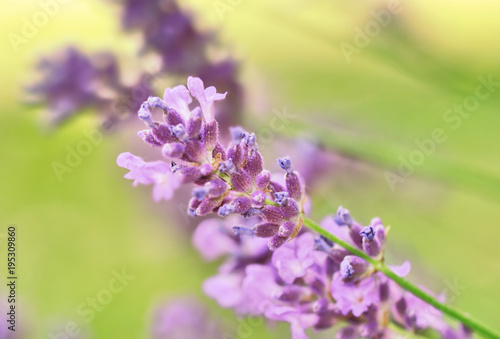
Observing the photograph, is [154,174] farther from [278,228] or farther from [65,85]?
[65,85]

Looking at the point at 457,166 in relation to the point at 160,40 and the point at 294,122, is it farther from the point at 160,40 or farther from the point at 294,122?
the point at 160,40

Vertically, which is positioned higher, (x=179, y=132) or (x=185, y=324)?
(x=179, y=132)

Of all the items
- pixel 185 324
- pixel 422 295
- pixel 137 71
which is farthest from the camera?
pixel 185 324

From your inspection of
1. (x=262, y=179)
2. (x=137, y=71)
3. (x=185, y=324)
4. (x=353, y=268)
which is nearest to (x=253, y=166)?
(x=262, y=179)

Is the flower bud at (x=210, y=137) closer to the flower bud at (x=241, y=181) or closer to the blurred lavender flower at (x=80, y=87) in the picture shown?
the flower bud at (x=241, y=181)

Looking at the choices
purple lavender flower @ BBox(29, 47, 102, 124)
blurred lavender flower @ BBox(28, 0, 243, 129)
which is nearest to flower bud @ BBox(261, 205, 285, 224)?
blurred lavender flower @ BBox(28, 0, 243, 129)

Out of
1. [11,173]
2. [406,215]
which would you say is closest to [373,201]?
[406,215]

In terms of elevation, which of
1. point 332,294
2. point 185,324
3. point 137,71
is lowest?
point 185,324
